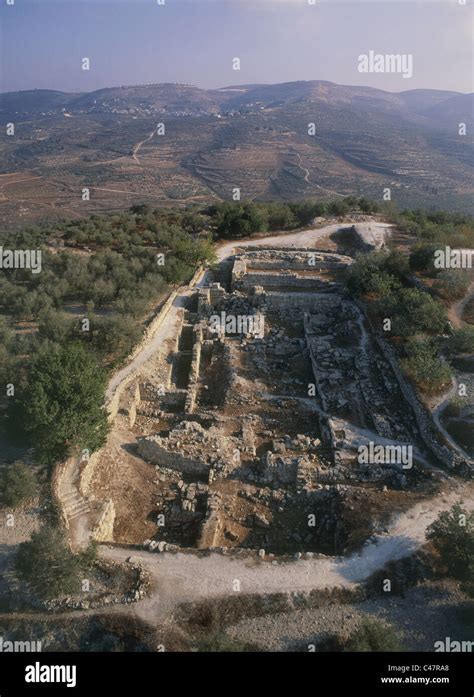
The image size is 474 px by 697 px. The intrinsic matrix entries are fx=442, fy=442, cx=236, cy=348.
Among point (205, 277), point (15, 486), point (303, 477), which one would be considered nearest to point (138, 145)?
point (205, 277)

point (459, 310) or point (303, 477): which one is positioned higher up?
point (459, 310)

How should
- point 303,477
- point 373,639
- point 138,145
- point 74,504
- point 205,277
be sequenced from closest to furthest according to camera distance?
1. point 373,639
2. point 74,504
3. point 303,477
4. point 205,277
5. point 138,145

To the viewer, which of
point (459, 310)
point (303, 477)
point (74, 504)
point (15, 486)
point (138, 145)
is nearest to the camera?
point (15, 486)

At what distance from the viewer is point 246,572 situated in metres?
11.1

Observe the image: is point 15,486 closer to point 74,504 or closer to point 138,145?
point 74,504

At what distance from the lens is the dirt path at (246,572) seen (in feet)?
34.7

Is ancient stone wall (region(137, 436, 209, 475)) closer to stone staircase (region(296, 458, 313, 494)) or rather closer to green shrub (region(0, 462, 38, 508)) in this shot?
stone staircase (region(296, 458, 313, 494))

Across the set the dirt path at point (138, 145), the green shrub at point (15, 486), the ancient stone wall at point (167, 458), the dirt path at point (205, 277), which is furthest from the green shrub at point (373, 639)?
the dirt path at point (138, 145)

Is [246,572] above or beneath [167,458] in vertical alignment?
beneath

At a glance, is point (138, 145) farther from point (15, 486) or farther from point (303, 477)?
point (15, 486)

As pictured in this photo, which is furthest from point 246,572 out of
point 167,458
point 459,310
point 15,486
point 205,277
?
point 205,277

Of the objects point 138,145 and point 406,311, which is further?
point 138,145

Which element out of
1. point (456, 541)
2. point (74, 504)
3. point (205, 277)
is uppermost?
point (205, 277)

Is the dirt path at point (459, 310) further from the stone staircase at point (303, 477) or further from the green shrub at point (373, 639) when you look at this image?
the green shrub at point (373, 639)
